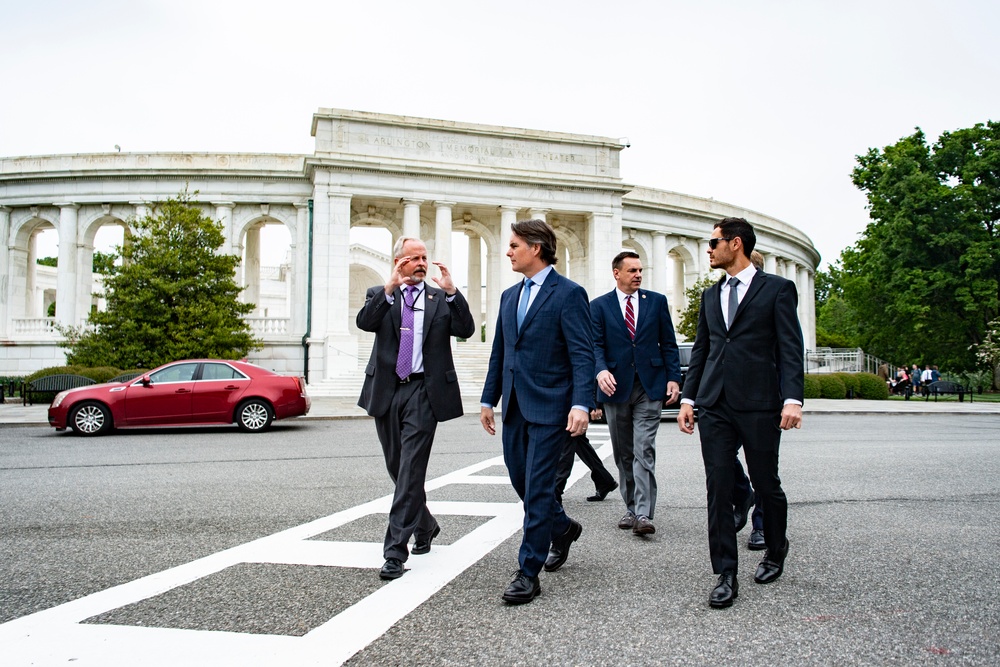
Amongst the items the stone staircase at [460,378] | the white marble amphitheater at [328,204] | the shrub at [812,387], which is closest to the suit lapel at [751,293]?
the stone staircase at [460,378]

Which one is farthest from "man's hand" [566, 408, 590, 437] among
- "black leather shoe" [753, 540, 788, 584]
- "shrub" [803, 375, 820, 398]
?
"shrub" [803, 375, 820, 398]

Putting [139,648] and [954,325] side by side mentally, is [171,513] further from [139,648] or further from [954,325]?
[954,325]

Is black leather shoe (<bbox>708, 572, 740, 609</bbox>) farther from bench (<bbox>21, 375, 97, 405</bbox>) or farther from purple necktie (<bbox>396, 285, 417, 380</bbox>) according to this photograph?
bench (<bbox>21, 375, 97, 405</bbox>)

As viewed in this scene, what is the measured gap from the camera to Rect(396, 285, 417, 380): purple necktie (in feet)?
15.6

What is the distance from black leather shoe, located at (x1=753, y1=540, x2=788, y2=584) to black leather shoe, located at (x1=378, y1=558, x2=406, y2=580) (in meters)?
2.02

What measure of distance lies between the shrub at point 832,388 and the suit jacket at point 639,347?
27.1 meters

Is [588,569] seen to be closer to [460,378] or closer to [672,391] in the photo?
[672,391]

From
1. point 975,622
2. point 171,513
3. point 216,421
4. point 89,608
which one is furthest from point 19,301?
point 975,622

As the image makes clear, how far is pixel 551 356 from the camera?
14.0ft

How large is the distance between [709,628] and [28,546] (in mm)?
4487

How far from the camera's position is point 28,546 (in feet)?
16.6

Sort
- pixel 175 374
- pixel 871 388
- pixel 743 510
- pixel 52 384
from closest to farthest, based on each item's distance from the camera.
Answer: pixel 743 510 < pixel 175 374 < pixel 52 384 < pixel 871 388

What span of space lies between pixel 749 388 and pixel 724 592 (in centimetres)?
112

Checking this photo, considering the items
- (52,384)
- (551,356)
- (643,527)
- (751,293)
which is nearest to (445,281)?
(551,356)
